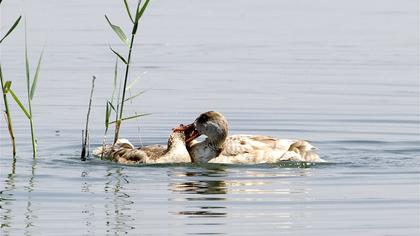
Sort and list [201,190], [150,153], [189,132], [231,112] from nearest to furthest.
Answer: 1. [201,190]
2. [150,153]
3. [189,132]
4. [231,112]

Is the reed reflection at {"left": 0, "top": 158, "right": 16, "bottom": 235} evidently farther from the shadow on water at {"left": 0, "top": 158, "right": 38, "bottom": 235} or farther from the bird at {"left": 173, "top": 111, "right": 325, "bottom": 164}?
the bird at {"left": 173, "top": 111, "right": 325, "bottom": 164}

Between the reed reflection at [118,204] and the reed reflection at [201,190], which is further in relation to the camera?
the reed reflection at [201,190]

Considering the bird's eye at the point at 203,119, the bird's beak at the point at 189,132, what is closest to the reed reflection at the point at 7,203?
the bird's beak at the point at 189,132

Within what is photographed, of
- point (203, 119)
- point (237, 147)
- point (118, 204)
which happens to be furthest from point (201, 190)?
point (203, 119)

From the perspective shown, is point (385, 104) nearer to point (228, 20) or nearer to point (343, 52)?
point (343, 52)

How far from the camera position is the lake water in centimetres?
1205

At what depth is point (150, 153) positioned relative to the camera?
15258 millimetres

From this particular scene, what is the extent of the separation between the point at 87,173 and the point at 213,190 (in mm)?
1666

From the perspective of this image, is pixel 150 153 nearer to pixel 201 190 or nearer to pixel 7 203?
pixel 201 190

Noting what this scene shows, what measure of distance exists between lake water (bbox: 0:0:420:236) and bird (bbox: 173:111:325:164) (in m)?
0.19

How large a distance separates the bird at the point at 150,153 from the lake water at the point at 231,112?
160 mm

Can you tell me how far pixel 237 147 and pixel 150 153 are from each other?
97 centimetres

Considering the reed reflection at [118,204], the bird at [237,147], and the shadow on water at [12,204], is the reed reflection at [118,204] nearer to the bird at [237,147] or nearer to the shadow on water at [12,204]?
the shadow on water at [12,204]

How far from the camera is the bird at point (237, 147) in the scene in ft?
49.3
